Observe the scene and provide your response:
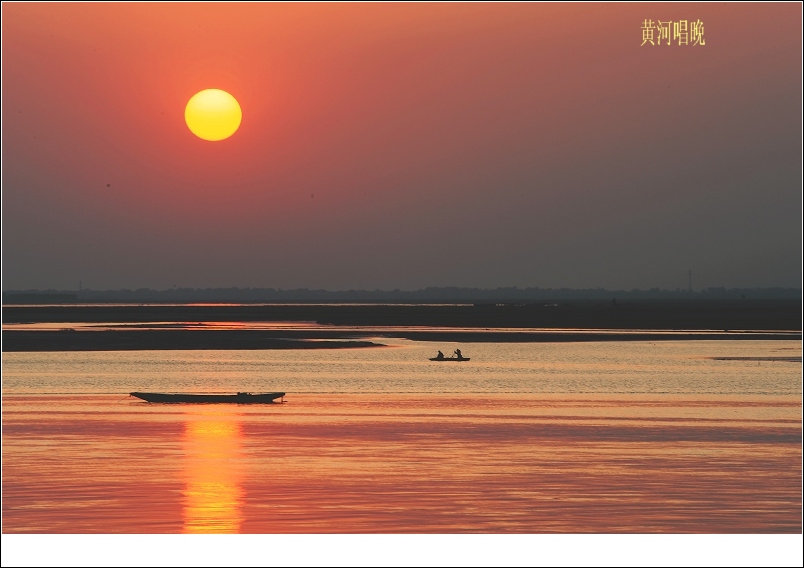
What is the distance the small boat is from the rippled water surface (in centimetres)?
87

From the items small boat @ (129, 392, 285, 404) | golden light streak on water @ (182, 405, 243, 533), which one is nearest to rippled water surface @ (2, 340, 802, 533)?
golden light streak on water @ (182, 405, 243, 533)

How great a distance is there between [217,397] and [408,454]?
19.1m

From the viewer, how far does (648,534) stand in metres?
19.9

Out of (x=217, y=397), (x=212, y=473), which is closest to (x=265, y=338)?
(x=217, y=397)

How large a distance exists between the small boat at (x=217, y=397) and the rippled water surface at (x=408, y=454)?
34.4 inches

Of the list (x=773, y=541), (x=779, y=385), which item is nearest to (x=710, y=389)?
(x=779, y=385)

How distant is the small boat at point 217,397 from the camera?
47.4m

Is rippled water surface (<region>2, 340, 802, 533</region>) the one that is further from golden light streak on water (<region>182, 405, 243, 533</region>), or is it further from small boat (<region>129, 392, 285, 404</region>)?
small boat (<region>129, 392, 285, 404</region>)

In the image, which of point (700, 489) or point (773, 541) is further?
point (700, 489)

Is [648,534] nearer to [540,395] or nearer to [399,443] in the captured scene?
[399,443]

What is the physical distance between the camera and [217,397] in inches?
1908

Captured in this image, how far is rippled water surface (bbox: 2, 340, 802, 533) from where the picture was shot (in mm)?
22062

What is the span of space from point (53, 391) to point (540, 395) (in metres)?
22.3

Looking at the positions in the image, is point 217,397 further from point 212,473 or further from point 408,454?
point 212,473
